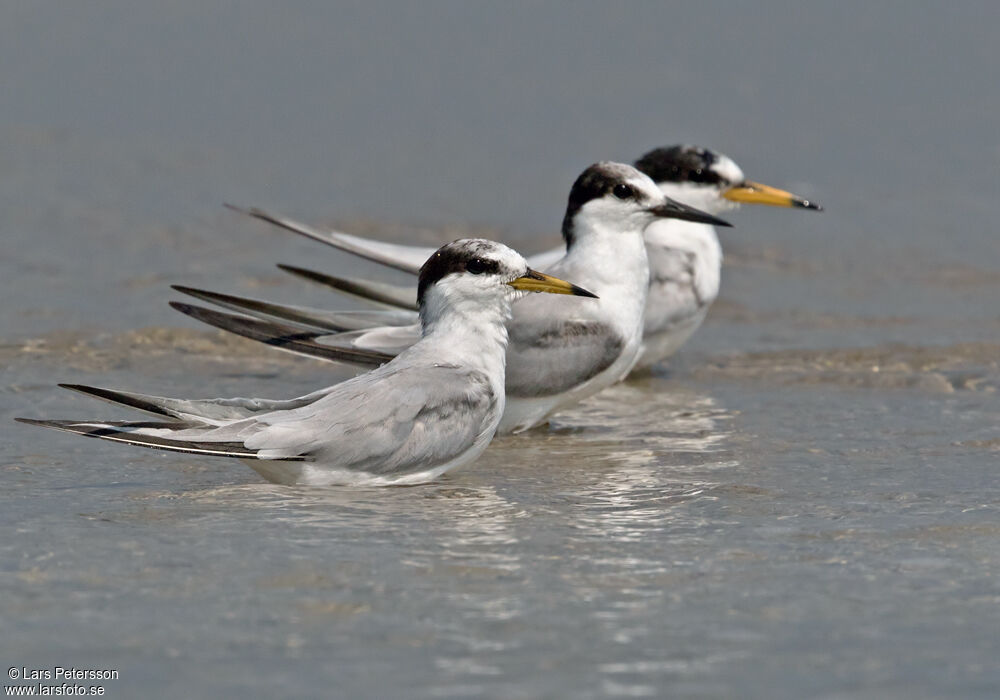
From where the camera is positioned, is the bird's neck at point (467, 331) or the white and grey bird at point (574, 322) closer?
the bird's neck at point (467, 331)

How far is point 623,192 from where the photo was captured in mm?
6684

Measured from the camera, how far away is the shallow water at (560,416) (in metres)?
3.61

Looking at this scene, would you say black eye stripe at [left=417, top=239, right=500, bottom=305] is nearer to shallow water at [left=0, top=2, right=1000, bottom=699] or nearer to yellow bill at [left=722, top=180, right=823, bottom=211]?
shallow water at [left=0, top=2, right=1000, bottom=699]

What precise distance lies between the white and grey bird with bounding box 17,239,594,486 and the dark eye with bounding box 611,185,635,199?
1.20m

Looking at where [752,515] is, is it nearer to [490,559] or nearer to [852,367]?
[490,559]

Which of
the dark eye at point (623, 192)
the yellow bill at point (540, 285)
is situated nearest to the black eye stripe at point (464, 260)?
the yellow bill at point (540, 285)

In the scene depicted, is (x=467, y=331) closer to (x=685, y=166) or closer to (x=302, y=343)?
(x=302, y=343)

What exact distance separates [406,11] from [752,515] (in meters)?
9.93

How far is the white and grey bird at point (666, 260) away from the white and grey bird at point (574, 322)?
0.27 ft

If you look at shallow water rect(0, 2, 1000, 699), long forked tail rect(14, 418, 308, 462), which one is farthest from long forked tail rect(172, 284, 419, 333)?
long forked tail rect(14, 418, 308, 462)

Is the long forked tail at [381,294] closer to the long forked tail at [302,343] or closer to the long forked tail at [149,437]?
the long forked tail at [302,343]

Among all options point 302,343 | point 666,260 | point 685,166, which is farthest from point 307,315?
point 685,166

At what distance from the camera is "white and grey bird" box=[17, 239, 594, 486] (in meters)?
4.76

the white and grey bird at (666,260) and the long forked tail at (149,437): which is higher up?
the white and grey bird at (666,260)
